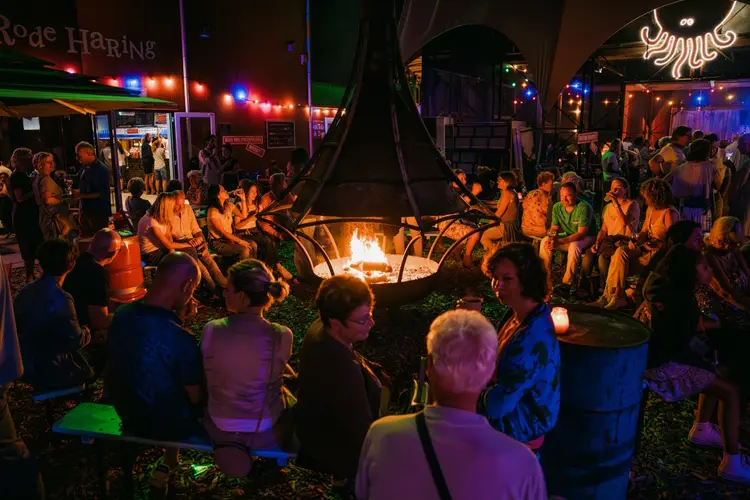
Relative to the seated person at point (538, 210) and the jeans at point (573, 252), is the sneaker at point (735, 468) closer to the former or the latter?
the jeans at point (573, 252)

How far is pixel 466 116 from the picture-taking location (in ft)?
69.5

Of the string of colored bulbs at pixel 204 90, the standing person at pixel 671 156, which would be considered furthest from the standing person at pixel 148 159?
the standing person at pixel 671 156

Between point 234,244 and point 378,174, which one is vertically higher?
point 378,174

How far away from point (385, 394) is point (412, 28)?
746cm

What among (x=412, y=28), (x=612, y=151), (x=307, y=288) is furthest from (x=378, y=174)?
(x=612, y=151)

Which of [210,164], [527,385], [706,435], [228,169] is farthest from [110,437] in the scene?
[228,169]

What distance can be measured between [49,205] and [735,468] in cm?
803

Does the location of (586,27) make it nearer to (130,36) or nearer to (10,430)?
(10,430)

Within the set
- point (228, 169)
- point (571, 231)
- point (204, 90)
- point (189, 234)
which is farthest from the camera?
point (204, 90)

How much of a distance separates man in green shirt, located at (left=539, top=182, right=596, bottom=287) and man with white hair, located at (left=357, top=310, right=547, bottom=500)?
6.15 metres

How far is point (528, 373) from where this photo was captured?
2.50m

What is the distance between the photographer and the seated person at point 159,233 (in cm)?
688

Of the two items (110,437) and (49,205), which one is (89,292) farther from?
(49,205)

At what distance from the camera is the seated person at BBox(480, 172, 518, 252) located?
27.8 feet
